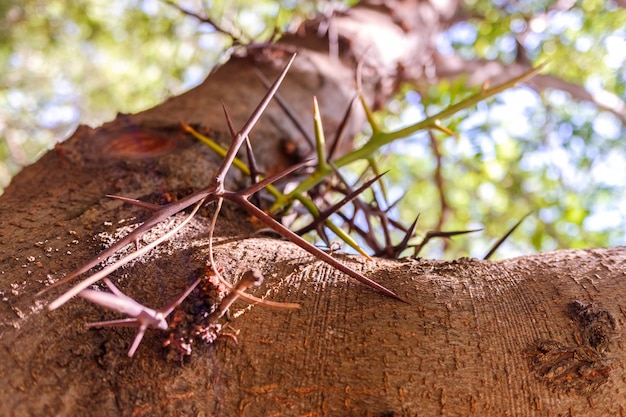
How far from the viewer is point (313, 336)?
801mm

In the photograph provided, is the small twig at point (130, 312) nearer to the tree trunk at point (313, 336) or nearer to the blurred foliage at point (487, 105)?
the tree trunk at point (313, 336)

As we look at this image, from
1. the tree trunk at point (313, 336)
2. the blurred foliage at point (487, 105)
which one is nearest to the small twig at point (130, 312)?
the tree trunk at point (313, 336)

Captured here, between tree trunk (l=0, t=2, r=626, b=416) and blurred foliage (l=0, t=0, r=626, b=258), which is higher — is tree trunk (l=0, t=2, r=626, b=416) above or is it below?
below

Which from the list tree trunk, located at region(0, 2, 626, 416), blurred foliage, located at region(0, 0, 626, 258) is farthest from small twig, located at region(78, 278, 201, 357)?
blurred foliage, located at region(0, 0, 626, 258)

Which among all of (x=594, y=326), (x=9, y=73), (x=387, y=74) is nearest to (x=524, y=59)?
(x=387, y=74)

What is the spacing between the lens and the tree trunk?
73cm

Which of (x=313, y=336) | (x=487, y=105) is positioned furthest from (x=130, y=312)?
(x=487, y=105)

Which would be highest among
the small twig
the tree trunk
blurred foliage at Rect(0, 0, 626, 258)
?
blurred foliage at Rect(0, 0, 626, 258)

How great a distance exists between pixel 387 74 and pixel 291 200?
3.73ft

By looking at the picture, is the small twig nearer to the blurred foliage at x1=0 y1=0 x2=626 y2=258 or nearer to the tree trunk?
the tree trunk

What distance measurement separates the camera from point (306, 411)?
2.40ft

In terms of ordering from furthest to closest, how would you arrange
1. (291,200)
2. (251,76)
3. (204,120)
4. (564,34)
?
(564,34) → (251,76) → (204,120) → (291,200)

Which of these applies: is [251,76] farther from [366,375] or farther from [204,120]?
[366,375]

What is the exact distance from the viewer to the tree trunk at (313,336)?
0.73 m
